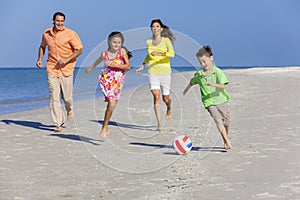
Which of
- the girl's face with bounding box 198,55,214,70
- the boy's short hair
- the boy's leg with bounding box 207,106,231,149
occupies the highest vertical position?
the boy's short hair

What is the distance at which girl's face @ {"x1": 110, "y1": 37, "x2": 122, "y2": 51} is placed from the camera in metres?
8.44

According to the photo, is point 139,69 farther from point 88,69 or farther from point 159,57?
point 88,69

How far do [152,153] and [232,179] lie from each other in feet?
7.00

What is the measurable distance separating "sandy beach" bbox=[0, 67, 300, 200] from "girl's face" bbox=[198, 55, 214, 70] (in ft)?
3.94

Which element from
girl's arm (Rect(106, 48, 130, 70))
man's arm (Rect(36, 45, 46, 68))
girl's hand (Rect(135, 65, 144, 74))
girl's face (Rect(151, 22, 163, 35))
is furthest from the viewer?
man's arm (Rect(36, 45, 46, 68))

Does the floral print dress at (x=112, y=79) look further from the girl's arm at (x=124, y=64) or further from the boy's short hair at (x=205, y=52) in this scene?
the boy's short hair at (x=205, y=52)

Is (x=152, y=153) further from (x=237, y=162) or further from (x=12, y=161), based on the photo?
(x=12, y=161)

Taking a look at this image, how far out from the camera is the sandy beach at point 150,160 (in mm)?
5492

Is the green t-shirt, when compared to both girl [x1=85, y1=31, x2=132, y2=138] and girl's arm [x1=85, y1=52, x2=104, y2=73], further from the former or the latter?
girl's arm [x1=85, y1=52, x2=104, y2=73]

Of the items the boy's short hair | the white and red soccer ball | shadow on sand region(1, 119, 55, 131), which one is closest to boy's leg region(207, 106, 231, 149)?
the white and red soccer ball

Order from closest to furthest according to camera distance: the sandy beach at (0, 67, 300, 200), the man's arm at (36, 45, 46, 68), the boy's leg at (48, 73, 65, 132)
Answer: the sandy beach at (0, 67, 300, 200), the boy's leg at (48, 73, 65, 132), the man's arm at (36, 45, 46, 68)

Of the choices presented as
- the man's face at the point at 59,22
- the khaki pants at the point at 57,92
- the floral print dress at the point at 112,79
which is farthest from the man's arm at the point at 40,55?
the floral print dress at the point at 112,79

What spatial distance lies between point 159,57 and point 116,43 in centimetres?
117

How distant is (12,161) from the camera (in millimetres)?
7328
